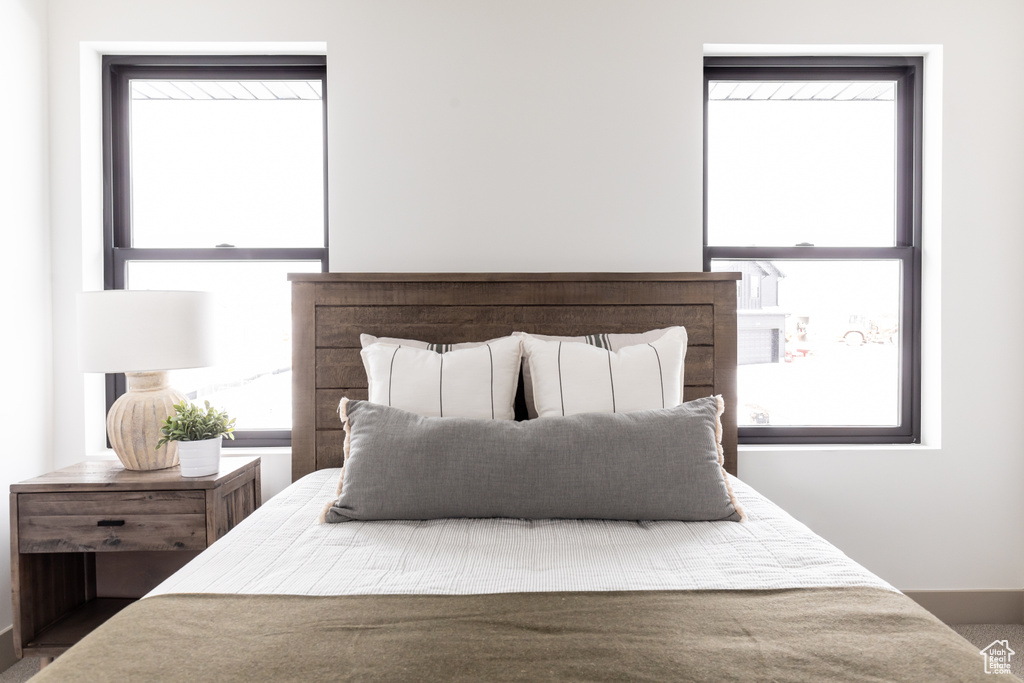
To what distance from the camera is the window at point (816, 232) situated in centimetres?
250

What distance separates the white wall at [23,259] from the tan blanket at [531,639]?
1562mm

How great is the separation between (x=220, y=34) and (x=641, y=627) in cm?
250

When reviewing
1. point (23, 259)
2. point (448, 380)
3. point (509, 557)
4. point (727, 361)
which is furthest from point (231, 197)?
point (727, 361)

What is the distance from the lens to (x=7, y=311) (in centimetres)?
209

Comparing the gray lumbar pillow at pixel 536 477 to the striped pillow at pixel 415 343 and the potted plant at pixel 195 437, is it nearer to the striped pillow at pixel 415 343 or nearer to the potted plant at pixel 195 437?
the striped pillow at pixel 415 343

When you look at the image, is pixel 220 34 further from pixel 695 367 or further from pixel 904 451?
pixel 904 451

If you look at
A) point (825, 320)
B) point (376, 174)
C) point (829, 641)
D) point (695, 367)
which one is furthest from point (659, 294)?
point (829, 641)

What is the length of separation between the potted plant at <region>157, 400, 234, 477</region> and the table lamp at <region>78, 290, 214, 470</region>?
76mm

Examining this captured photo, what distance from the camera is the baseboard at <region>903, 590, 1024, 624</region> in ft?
7.61

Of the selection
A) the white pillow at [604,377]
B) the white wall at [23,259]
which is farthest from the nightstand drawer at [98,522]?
the white pillow at [604,377]

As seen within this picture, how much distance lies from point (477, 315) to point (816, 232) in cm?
149

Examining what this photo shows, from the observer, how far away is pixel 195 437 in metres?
1.96

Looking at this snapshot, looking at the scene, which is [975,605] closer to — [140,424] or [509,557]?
[509,557]

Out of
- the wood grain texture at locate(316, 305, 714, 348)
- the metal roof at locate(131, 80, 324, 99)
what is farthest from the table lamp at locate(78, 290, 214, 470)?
the metal roof at locate(131, 80, 324, 99)
